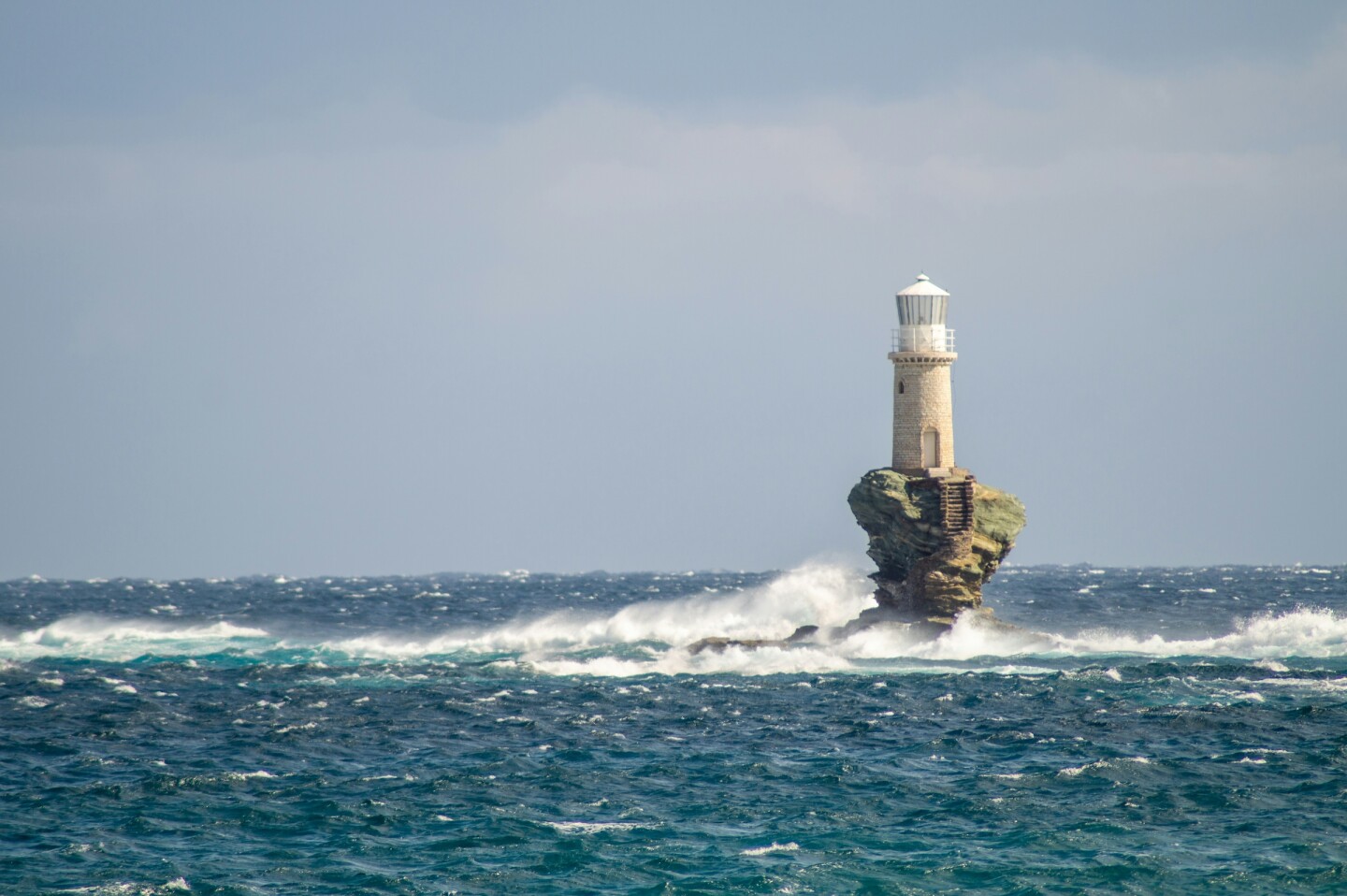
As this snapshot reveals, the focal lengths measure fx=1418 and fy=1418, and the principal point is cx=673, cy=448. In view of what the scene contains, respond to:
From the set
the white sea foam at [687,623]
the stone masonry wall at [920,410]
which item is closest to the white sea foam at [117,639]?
the white sea foam at [687,623]

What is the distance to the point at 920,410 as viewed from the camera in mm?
57750

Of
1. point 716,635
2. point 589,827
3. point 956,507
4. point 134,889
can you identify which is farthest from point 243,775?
point 716,635

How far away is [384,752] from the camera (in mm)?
35844

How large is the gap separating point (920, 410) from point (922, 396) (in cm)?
59

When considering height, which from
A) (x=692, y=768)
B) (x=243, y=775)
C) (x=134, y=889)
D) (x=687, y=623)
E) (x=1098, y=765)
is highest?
(x=687, y=623)

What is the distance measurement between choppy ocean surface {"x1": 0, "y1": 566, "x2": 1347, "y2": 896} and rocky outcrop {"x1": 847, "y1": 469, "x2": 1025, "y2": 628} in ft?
5.98

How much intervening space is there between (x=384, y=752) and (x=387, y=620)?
51.4 m

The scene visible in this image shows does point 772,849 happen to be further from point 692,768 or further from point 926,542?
point 926,542

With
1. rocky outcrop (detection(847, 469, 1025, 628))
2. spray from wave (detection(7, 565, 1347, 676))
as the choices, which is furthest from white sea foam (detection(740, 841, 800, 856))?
rocky outcrop (detection(847, 469, 1025, 628))

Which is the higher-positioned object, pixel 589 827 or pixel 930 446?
pixel 930 446

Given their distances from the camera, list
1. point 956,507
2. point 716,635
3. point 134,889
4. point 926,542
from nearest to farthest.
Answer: point 134,889 < point 956,507 < point 926,542 < point 716,635

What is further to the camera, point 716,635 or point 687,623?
point 687,623

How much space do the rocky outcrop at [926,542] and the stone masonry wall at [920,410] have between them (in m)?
1.31

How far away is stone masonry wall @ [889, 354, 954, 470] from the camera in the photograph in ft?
189
